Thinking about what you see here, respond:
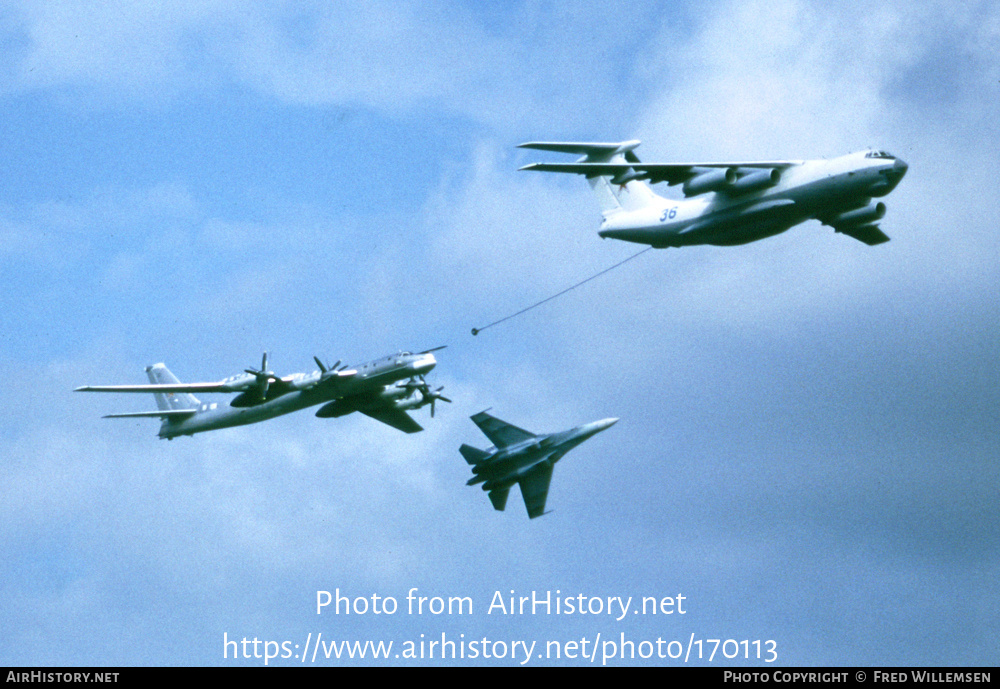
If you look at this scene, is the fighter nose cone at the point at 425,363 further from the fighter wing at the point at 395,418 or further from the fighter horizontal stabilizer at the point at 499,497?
the fighter wing at the point at 395,418

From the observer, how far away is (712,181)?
4531 centimetres

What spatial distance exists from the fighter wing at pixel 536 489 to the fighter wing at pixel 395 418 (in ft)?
19.5

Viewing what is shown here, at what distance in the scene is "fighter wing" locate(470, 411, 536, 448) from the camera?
2169 inches

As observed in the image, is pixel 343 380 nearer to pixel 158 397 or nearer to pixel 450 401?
pixel 450 401

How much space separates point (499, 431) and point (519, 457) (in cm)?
146

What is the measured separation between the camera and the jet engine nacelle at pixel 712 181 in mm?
45125

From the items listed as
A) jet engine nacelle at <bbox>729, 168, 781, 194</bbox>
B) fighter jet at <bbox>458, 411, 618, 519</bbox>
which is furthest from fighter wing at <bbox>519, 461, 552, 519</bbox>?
jet engine nacelle at <bbox>729, 168, 781, 194</bbox>

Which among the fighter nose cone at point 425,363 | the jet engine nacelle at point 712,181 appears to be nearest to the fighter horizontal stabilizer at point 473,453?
the fighter nose cone at point 425,363

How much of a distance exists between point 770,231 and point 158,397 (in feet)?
86.1
